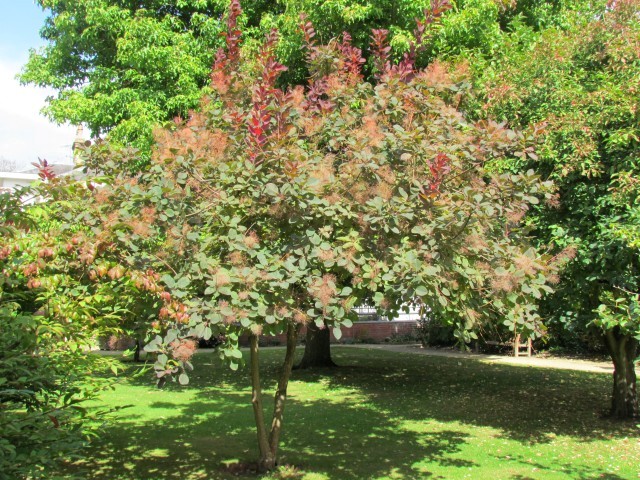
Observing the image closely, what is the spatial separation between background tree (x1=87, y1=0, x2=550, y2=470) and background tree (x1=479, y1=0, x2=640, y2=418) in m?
2.22

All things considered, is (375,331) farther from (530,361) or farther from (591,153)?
(591,153)

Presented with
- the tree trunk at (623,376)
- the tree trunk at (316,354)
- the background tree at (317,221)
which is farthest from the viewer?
the tree trunk at (316,354)

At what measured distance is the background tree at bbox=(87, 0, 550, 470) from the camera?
3553 millimetres

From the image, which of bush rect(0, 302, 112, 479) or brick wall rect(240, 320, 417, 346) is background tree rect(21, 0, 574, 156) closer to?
bush rect(0, 302, 112, 479)

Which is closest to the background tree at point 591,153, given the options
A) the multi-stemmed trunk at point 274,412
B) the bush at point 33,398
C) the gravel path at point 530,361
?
the multi-stemmed trunk at point 274,412

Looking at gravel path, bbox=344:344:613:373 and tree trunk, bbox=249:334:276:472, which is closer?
tree trunk, bbox=249:334:276:472

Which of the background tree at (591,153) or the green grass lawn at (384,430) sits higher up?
the background tree at (591,153)

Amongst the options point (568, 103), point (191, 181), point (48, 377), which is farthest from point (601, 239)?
point (48, 377)

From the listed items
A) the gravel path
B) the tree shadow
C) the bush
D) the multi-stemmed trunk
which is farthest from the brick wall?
the bush

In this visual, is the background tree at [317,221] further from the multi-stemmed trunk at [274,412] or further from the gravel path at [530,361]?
the gravel path at [530,361]

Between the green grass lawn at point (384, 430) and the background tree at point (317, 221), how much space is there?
1336 mm

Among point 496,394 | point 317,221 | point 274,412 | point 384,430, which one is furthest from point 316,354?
point 317,221

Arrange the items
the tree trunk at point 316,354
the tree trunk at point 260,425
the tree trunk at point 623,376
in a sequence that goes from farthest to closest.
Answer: the tree trunk at point 316,354 < the tree trunk at point 623,376 < the tree trunk at point 260,425

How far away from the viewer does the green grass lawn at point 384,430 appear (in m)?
5.81
